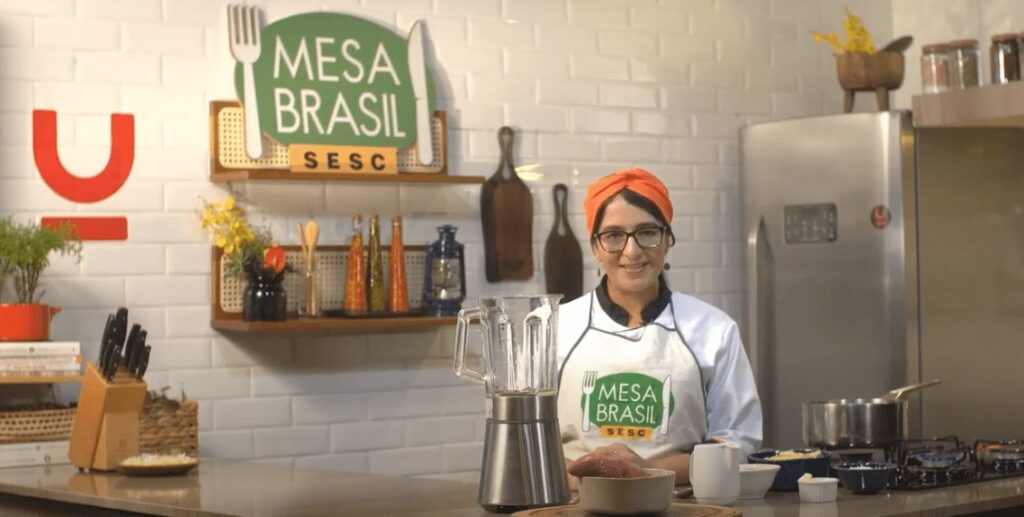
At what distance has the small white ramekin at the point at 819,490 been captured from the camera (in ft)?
9.91

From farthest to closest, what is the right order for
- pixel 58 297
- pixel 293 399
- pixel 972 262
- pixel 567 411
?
pixel 972 262 < pixel 293 399 < pixel 58 297 < pixel 567 411

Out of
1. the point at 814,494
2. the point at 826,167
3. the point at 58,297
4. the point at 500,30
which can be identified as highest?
the point at 500,30

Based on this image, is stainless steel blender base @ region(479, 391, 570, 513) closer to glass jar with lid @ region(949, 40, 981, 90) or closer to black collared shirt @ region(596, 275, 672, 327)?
black collared shirt @ region(596, 275, 672, 327)

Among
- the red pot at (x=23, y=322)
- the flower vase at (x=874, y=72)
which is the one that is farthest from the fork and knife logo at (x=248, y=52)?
the flower vase at (x=874, y=72)

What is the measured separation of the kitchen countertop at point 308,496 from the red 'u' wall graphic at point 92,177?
852 millimetres

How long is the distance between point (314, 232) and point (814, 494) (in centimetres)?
223

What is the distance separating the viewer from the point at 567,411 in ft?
12.0

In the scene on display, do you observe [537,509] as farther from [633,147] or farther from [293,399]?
[633,147]

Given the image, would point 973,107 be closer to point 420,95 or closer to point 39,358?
point 420,95

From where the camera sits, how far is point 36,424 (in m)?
4.23

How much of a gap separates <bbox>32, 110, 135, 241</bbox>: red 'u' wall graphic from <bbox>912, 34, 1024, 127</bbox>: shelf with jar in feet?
8.62

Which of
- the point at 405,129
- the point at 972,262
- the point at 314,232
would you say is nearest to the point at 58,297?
the point at 314,232

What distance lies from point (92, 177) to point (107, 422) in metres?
0.93

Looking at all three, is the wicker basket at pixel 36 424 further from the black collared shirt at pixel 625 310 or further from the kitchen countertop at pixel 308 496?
the black collared shirt at pixel 625 310
